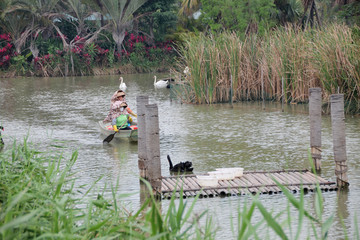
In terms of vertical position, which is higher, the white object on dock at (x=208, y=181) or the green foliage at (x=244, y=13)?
the green foliage at (x=244, y=13)

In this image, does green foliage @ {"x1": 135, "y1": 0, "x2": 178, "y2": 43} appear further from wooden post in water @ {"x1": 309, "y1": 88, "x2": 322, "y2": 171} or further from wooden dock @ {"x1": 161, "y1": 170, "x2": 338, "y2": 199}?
wooden dock @ {"x1": 161, "y1": 170, "x2": 338, "y2": 199}

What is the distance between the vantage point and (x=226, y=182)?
31.3 feet

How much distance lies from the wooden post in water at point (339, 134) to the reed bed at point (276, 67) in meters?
6.85

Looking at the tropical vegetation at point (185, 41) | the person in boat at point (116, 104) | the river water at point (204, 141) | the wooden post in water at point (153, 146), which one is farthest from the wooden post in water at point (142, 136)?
the tropical vegetation at point (185, 41)

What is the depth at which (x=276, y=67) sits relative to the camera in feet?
62.6

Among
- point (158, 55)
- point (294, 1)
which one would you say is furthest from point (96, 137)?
point (158, 55)

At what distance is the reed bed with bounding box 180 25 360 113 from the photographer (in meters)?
16.3

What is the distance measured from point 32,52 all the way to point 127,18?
584cm

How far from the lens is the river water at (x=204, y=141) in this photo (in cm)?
876

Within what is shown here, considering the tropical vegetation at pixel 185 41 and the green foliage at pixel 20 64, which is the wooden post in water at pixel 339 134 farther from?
the green foliage at pixel 20 64

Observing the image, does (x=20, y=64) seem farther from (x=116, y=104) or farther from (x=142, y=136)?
(x=142, y=136)

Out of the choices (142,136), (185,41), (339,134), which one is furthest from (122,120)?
(185,41)

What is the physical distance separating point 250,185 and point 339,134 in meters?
1.40

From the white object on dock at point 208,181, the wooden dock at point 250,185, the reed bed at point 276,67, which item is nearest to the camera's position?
the wooden dock at point 250,185
